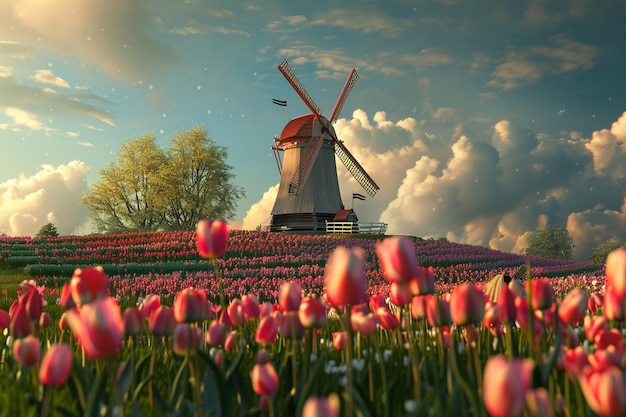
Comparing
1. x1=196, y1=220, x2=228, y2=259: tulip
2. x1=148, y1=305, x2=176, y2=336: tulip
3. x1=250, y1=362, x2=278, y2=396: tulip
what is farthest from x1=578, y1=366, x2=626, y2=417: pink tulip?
x1=148, y1=305, x2=176, y2=336: tulip

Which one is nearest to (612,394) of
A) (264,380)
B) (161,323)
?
(264,380)

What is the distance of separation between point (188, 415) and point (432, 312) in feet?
3.46

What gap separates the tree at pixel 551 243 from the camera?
144ft

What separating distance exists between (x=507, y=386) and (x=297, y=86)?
111 feet

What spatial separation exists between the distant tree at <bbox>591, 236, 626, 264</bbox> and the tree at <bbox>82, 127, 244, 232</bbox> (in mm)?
29218

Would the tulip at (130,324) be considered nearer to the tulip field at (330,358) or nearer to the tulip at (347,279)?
the tulip field at (330,358)

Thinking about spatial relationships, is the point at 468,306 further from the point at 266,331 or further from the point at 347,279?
the point at 266,331

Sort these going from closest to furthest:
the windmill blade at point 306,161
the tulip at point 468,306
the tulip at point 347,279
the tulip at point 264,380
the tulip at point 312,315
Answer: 1. the tulip at point 347,279
2. the tulip at point 264,380
3. the tulip at point 468,306
4. the tulip at point 312,315
5. the windmill blade at point 306,161

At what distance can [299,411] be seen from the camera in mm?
1499

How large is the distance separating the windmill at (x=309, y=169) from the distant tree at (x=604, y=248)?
19.7m

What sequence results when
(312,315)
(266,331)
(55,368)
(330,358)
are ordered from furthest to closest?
(330,358)
(266,331)
(312,315)
(55,368)

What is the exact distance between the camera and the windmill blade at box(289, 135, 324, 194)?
32.0 meters

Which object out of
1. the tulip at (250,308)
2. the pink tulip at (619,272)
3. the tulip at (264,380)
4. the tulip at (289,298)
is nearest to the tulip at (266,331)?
the tulip at (289,298)

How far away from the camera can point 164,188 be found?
41.2m
